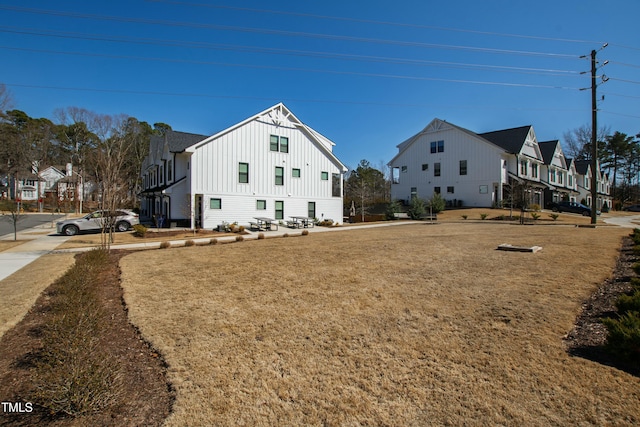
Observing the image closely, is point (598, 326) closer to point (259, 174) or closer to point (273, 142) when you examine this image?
point (259, 174)

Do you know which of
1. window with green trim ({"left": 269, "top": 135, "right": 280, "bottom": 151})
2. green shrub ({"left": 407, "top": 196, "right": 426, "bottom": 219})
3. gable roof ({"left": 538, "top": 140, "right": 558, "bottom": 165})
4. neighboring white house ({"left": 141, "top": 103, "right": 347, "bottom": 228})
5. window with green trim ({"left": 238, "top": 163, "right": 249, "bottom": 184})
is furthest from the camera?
gable roof ({"left": 538, "top": 140, "right": 558, "bottom": 165})

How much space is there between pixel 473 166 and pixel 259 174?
26.1 metres

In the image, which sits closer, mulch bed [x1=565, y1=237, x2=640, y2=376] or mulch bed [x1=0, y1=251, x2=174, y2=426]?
mulch bed [x1=0, y1=251, x2=174, y2=426]

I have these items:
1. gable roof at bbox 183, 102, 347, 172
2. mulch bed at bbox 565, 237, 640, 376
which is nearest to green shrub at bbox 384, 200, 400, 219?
gable roof at bbox 183, 102, 347, 172

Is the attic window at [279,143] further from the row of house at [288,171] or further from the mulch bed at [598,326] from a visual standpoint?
the mulch bed at [598,326]

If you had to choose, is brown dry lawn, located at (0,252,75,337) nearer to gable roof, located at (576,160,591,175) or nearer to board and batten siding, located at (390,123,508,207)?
board and batten siding, located at (390,123,508,207)

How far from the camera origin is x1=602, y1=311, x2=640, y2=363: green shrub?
3480 millimetres

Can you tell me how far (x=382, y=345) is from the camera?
13.4 ft

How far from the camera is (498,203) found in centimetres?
3497

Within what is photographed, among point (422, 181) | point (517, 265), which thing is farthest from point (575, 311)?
point (422, 181)

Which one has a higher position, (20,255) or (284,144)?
(284,144)

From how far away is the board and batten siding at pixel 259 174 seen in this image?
23016 millimetres

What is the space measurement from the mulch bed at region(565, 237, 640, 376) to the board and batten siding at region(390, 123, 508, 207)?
31426 millimetres

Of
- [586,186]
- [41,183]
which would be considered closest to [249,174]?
[41,183]
